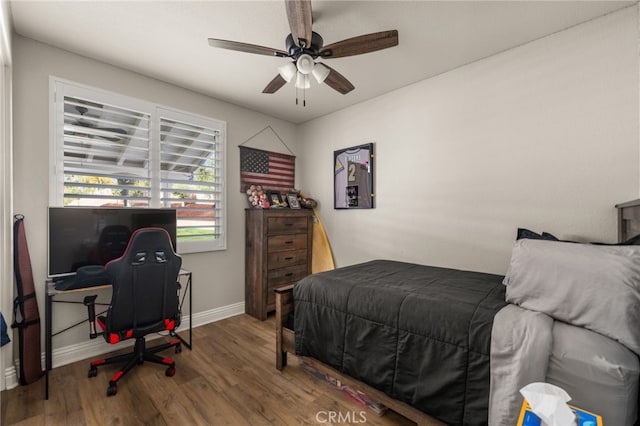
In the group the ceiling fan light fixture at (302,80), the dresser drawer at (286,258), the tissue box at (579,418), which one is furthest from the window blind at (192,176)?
the tissue box at (579,418)

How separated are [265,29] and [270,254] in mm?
2313

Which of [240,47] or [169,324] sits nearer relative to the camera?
[240,47]

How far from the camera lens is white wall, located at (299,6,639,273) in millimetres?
1926

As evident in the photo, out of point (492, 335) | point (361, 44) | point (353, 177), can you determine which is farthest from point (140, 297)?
point (353, 177)

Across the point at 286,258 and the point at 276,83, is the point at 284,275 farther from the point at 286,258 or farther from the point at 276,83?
the point at 276,83

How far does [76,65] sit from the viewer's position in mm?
2391

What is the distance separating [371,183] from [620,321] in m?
2.46

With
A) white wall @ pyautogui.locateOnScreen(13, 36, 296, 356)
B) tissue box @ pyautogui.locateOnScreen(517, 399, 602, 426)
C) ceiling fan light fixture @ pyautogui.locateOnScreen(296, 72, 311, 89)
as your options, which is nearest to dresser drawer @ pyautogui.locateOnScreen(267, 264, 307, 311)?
white wall @ pyautogui.locateOnScreen(13, 36, 296, 356)

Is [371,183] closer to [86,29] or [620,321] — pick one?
[620,321]

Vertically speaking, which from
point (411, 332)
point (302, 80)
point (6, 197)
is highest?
point (302, 80)

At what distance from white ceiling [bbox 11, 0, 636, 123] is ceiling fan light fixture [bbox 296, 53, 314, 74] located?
0.36 metres

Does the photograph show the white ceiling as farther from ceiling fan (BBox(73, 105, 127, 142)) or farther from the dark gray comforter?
the dark gray comforter

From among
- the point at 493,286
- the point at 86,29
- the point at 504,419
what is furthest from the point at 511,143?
→ the point at 86,29

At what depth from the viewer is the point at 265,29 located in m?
2.08
